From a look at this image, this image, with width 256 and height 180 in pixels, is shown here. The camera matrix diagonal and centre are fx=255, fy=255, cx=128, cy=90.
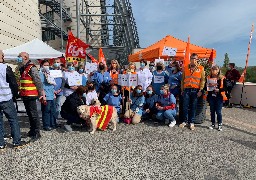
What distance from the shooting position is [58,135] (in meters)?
6.11

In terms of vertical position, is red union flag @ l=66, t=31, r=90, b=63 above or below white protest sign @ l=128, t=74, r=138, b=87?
above

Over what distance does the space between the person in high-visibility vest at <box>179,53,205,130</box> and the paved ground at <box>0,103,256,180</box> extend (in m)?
0.51

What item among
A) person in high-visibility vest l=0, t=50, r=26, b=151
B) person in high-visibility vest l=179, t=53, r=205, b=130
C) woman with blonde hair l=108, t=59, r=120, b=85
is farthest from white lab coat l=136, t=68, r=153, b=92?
person in high-visibility vest l=0, t=50, r=26, b=151

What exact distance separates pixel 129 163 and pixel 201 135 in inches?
96.8

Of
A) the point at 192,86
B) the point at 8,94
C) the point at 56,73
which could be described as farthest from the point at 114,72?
the point at 8,94

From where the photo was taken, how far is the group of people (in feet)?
17.7

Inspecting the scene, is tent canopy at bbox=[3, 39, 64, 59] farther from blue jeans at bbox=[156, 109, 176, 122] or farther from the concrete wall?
blue jeans at bbox=[156, 109, 176, 122]

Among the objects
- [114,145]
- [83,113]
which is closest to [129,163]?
[114,145]

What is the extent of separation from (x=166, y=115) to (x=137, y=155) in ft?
8.47

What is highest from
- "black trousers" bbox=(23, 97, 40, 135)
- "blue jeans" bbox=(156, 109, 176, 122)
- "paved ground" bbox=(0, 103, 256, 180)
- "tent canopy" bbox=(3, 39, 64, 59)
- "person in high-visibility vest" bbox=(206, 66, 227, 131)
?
"tent canopy" bbox=(3, 39, 64, 59)

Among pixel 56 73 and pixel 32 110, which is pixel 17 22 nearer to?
pixel 56 73

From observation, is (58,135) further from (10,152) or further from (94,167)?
(94,167)

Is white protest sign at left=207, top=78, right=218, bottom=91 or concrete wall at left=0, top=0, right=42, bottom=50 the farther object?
concrete wall at left=0, top=0, right=42, bottom=50

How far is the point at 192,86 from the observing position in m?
6.57
